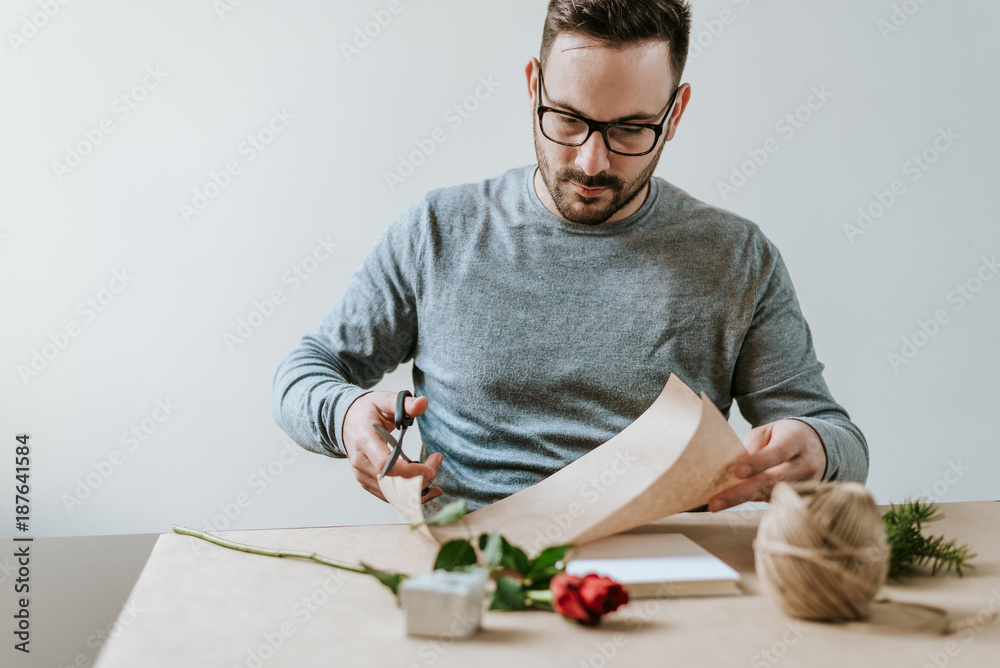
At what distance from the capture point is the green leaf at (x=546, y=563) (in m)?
0.67

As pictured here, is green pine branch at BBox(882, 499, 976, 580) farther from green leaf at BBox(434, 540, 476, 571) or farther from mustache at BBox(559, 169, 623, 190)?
mustache at BBox(559, 169, 623, 190)

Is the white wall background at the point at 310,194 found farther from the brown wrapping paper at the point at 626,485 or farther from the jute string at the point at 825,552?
the jute string at the point at 825,552

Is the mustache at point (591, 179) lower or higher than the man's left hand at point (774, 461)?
higher

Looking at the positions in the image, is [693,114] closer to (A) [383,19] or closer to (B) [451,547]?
(A) [383,19]

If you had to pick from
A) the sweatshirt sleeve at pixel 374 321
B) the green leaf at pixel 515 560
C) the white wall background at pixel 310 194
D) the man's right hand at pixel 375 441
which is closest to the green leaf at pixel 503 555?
the green leaf at pixel 515 560

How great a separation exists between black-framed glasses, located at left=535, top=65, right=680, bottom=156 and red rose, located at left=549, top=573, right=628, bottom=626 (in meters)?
0.77

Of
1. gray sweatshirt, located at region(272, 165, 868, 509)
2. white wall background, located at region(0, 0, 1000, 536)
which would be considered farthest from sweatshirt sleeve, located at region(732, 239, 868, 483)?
white wall background, located at region(0, 0, 1000, 536)

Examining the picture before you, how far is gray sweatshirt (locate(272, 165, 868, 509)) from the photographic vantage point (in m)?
1.28

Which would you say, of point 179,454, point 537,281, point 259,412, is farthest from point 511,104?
point 179,454

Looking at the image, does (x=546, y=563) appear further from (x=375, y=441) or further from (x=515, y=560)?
(x=375, y=441)

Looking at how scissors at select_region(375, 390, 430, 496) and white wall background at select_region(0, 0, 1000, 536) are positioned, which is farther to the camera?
white wall background at select_region(0, 0, 1000, 536)

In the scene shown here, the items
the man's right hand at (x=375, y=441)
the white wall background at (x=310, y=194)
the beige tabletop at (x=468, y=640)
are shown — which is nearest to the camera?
the beige tabletop at (x=468, y=640)

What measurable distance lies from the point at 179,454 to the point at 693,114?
1.57 metres

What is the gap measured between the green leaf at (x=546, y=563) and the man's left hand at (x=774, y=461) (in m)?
0.25
